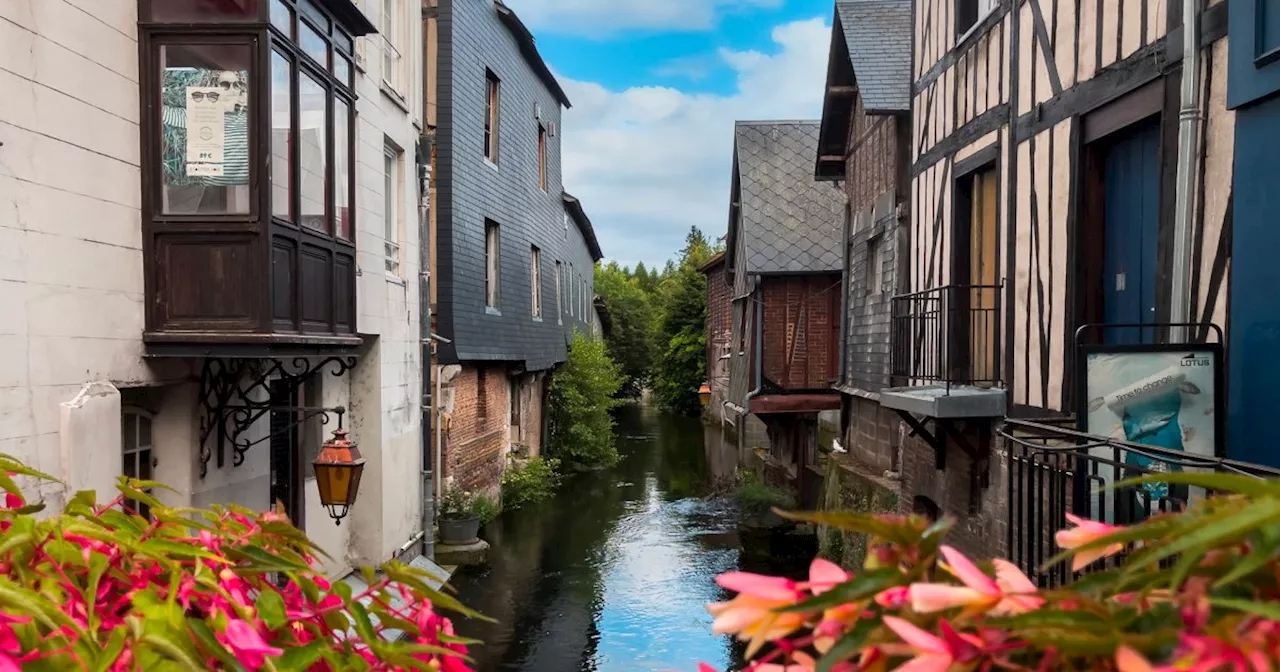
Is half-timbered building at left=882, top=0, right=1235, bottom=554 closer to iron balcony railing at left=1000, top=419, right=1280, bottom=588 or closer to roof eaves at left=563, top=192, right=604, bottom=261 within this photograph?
iron balcony railing at left=1000, top=419, right=1280, bottom=588

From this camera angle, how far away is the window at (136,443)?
231 inches

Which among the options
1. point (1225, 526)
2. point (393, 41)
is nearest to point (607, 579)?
point (393, 41)

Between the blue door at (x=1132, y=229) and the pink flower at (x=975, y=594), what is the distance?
5.51 meters

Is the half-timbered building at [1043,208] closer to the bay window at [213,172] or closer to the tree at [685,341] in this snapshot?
the bay window at [213,172]

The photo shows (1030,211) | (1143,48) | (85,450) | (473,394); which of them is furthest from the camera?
(473,394)

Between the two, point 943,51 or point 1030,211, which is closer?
point 1030,211

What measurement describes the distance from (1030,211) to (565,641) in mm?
6977

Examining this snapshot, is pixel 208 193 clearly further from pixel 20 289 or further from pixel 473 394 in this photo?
pixel 473 394

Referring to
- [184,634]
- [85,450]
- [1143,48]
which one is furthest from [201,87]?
[1143,48]

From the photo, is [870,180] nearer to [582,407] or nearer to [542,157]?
[542,157]

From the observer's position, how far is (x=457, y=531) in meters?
13.2

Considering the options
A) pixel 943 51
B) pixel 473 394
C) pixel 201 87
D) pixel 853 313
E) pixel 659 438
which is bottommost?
pixel 659 438

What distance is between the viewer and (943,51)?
9164 millimetres

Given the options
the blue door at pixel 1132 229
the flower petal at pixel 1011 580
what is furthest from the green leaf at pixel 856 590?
the blue door at pixel 1132 229
